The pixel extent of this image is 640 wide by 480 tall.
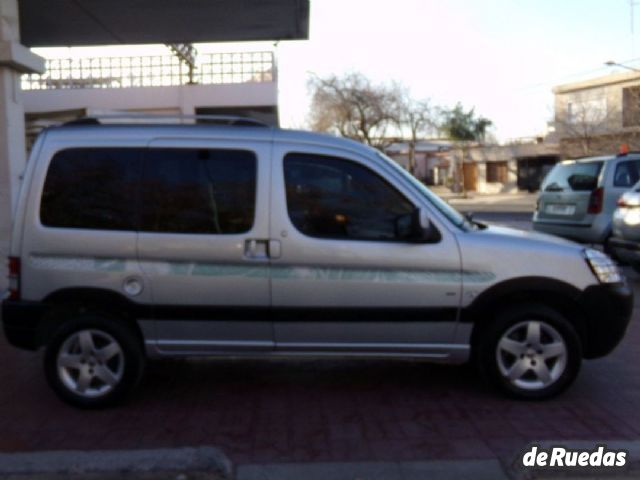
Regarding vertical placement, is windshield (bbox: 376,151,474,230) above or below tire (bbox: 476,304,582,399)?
above

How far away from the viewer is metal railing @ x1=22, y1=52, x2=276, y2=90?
2195 centimetres

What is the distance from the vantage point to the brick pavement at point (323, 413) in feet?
16.3

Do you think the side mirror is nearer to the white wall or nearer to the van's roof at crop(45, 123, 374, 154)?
Answer: the van's roof at crop(45, 123, 374, 154)

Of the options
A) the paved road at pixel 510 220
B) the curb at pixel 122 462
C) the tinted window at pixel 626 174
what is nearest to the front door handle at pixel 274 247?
the curb at pixel 122 462

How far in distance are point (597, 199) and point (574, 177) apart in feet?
2.32

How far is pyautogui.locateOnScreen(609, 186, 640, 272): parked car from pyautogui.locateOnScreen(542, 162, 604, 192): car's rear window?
1.96 metres

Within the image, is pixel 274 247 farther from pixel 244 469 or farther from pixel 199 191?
pixel 244 469

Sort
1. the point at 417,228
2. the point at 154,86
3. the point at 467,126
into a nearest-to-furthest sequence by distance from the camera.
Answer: the point at 417,228 < the point at 154,86 < the point at 467,126

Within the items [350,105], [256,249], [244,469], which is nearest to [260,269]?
[256,249]

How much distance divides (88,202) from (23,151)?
16.0 feet

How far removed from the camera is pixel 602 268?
225 inches

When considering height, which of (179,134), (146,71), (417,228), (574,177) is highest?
(146,71)

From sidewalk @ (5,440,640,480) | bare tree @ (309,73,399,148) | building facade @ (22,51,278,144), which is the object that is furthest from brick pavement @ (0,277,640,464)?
bare tree @ (309,73,399,148)

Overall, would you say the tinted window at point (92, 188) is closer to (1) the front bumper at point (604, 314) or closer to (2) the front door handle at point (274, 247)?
(2) the front door handle at point (274, 247)
